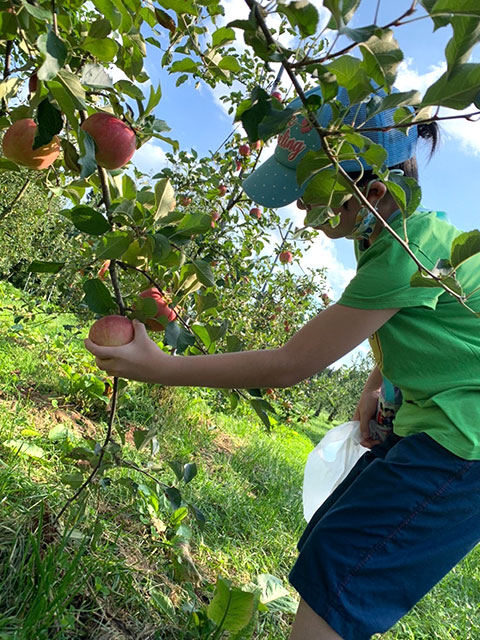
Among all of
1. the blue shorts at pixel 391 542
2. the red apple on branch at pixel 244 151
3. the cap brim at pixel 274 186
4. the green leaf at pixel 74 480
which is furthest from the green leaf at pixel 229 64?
the red apple on branch at pixel 244 151

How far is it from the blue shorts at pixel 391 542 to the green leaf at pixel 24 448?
1.10m

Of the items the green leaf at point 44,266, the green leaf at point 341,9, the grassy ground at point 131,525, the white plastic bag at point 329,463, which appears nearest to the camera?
the green leaf at point 341,9

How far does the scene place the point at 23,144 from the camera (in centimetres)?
89

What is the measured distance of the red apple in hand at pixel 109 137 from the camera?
2.71 ft

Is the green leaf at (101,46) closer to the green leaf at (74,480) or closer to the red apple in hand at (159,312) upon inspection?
the red apple in hand at (159,312)

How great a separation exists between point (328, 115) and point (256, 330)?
125 inches

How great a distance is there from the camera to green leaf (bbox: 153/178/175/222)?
37.7 inches

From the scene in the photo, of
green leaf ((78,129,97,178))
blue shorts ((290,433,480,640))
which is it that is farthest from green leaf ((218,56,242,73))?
blue shorts ((290,433,480,640))

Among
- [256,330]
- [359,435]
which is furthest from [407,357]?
[256,330]

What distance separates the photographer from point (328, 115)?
108 cm

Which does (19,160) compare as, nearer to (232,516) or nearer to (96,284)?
(96,284)

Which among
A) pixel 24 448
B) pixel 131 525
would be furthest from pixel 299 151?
pixel 24 448

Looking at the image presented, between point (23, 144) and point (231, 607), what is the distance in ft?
3.58

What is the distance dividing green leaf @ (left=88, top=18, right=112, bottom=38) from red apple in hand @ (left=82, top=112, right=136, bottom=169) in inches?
4.7
